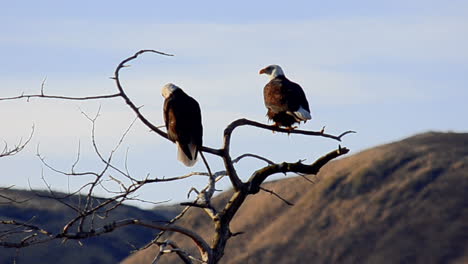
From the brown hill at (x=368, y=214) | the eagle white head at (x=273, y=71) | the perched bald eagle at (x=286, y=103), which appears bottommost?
the brown hill at (x=368, y=214)

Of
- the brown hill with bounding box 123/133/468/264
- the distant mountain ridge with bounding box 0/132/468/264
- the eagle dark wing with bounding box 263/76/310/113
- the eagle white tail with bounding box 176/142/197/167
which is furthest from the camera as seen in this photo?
the distant mountain ridge with bounding box 0/132/468/264

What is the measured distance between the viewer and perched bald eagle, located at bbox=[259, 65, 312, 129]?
16.5 m

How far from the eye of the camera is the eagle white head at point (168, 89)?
1470 centimetres

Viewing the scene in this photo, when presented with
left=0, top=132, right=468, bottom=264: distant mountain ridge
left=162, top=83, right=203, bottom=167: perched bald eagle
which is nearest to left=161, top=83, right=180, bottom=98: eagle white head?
left=162, top=83, right=203, bottom=167: perched bald eagle

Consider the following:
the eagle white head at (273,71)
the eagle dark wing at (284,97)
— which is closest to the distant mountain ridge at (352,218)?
the eagle white head at (273,71)

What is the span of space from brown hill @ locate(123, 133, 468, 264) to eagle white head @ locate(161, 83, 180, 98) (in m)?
54.1

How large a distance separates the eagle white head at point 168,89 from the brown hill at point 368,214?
54149 mm

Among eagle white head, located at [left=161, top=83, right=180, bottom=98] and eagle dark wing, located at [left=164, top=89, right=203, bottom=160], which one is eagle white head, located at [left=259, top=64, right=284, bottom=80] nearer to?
eagle white head, located at [left=161, top=83, right=180, bottom=98]

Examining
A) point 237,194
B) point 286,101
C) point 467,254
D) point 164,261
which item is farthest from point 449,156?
point 237,194

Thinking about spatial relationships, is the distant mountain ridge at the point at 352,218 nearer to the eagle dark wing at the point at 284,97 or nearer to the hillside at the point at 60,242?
the hillside at the point at 60,242

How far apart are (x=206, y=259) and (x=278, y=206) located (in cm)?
6899

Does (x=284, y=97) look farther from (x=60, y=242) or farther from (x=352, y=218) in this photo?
(x=60, y=242)

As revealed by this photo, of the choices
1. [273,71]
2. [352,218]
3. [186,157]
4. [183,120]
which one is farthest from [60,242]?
[186,157]

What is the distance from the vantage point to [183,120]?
1396 centimetres
